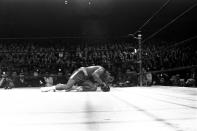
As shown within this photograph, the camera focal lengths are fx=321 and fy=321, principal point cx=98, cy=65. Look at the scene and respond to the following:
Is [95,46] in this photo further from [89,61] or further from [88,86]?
[88,86]

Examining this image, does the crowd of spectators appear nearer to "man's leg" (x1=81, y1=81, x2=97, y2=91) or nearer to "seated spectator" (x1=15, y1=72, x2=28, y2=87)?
"seated spectator" (x1=15, y1=72, x2=28, y2=87)

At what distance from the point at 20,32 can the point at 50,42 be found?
942 millimetres

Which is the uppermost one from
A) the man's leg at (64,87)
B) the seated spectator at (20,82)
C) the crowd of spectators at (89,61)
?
the crowd of spectators at (89,61)

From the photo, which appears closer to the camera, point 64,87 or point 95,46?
point 64,87

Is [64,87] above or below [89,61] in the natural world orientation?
below

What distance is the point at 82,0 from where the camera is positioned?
6609 mm

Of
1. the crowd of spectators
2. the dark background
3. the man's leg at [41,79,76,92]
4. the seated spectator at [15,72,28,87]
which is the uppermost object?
the dark background

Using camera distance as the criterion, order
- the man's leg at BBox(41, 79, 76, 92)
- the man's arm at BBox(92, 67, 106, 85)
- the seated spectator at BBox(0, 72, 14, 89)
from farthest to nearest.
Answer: the seated spectator at BBox(0, 72, 14, 89)
the man's leg at BBox(41, 79, 76, 92)
the man's arm at BBox(92, 67, 106, 85)

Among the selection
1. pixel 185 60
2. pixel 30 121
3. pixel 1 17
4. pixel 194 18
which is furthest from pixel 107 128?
pixel 1 17

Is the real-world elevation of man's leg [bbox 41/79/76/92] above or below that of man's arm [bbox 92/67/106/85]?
below

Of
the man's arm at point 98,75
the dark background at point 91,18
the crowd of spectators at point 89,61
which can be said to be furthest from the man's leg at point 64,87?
the dark background at point 91,18

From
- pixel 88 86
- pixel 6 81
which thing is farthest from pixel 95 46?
pixel 88 86

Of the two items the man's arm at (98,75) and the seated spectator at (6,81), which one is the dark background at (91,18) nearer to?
the seated spectator at (6,81)

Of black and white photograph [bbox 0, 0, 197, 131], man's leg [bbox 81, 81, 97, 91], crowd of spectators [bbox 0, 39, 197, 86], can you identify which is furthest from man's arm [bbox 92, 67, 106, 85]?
crowd of spectators [bbox 0, 39, 197, 86]
